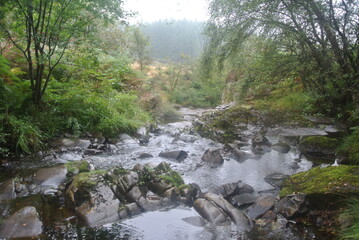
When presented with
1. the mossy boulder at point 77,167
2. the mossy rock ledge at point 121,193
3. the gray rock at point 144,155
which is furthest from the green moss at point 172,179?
the gray rock at point 144,155

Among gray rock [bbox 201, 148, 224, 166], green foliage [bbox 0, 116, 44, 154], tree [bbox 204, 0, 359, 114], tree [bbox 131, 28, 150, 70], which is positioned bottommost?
gray rock [bbox 201, 148, 224, 166]

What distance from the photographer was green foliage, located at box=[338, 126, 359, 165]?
5156 mm

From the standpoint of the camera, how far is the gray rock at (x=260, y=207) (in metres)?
3.71

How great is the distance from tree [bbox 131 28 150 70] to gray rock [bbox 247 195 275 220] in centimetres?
1858

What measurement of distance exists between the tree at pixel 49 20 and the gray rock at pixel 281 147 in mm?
5168

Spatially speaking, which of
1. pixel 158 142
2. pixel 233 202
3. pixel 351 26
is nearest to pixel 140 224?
pixel 233 202

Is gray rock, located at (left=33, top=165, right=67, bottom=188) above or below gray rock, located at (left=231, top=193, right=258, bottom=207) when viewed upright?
→ above

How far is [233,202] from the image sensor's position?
4.18 metres

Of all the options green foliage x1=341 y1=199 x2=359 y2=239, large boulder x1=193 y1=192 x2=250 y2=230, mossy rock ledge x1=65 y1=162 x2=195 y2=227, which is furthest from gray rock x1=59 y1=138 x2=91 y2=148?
green foliage x1=341 y1=199 x2=359 y2=239

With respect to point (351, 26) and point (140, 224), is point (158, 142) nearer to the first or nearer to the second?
point (140, 224)

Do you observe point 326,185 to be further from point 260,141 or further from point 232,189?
point 260,141

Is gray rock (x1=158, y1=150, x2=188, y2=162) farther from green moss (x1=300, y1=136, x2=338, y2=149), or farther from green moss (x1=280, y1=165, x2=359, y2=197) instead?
green moss (x1=300, y1=136, x2=338, y2=149)

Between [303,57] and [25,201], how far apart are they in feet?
23.1

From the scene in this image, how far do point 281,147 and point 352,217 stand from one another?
13.6 feet
